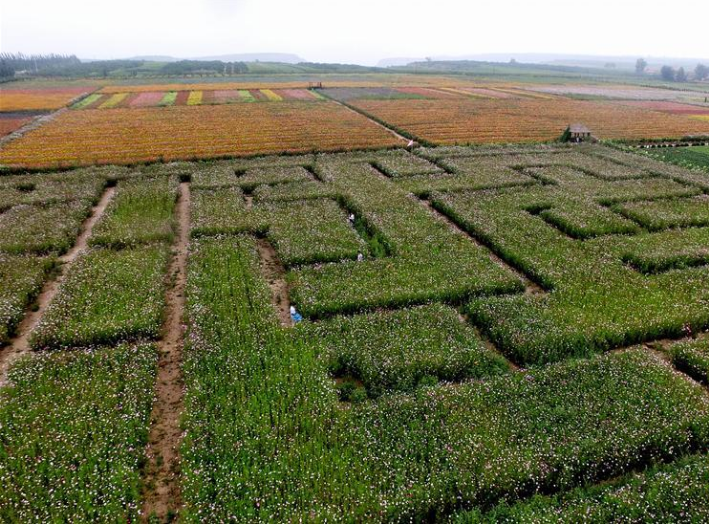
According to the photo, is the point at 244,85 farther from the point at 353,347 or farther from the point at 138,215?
the point at 353,347

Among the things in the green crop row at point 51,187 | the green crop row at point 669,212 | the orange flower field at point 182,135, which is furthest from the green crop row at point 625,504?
the orange flower field at point 182,135

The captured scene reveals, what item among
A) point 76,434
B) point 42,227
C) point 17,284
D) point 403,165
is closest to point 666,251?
point 403,165

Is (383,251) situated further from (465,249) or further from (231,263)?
(231,263)

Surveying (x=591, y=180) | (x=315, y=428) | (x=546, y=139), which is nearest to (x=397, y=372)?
(x=315, y=428)

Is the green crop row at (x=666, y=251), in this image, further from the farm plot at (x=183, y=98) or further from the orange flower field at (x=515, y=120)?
the farm plot at (x=183, y=98)

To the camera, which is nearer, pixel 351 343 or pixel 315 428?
pixel 315 428
